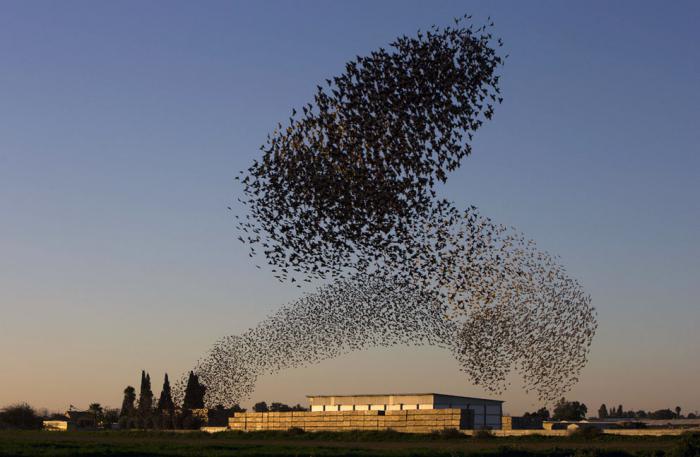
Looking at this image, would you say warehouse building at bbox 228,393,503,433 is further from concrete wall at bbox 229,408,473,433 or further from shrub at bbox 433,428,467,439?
shrub at bbox 433,428,467,439

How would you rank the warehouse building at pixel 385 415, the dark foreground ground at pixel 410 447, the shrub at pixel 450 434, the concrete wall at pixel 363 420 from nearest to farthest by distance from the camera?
1. the dark foreground ground at pixel 410 447
2. the shrub at pixel 450 434
3. the concrete wall at pixel 363 420
4. the warehouse building at pixel 385 415

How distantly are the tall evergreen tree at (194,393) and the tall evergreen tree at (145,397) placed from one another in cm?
694

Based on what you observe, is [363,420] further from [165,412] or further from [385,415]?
[165,412]

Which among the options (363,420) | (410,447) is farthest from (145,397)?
(410,447)

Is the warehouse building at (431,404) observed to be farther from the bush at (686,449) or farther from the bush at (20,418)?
the bush at (20,418)

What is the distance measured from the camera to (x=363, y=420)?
100062mm

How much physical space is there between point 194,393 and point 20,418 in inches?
1713

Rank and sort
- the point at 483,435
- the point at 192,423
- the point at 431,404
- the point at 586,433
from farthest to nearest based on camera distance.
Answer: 1. the point at 192,423
2. the point at 431,404
3. the point at 483,435
4. the point at 586,433

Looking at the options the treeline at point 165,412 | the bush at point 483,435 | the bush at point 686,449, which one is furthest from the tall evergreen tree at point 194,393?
the bush at point 686,449

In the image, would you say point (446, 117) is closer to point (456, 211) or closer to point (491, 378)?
point (456, 211)

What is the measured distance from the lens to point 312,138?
41594 mm

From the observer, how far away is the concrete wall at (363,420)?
93.2m

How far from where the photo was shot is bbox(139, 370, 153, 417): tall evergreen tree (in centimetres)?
17005

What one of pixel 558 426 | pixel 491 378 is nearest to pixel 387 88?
pixel 491 378
